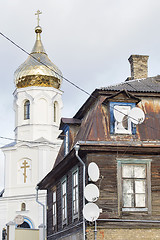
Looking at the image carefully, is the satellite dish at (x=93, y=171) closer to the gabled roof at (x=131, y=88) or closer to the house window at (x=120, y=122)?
the house window at (x=120, y=122)

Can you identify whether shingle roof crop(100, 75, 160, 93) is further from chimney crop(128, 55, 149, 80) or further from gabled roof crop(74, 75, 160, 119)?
chimney crop(128, 55, 149, 80)

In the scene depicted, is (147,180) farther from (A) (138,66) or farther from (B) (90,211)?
(A) (138,66)

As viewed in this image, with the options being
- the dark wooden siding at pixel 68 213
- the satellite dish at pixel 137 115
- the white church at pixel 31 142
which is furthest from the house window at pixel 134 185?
the white church at pixel 31 142

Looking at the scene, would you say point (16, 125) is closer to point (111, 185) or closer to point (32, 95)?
point (32, 95)

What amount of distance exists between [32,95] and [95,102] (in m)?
36.4

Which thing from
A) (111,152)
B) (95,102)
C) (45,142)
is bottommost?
(111,152)

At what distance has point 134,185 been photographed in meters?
24.6

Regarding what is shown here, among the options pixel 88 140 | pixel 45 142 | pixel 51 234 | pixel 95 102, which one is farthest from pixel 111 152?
pixel 45 142

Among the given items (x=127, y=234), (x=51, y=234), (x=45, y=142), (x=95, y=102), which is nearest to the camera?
(x=127, y=234)

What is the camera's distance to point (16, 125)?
62.4m

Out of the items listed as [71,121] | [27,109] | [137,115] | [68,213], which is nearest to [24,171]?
[27,109]

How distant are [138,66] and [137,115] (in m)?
7.39

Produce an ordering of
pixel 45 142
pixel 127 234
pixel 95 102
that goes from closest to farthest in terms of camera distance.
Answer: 1. pixel 127 234
2. pixel 95 102
3. pixel 45 142

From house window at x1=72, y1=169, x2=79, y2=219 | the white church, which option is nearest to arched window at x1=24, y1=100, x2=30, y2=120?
the white church
